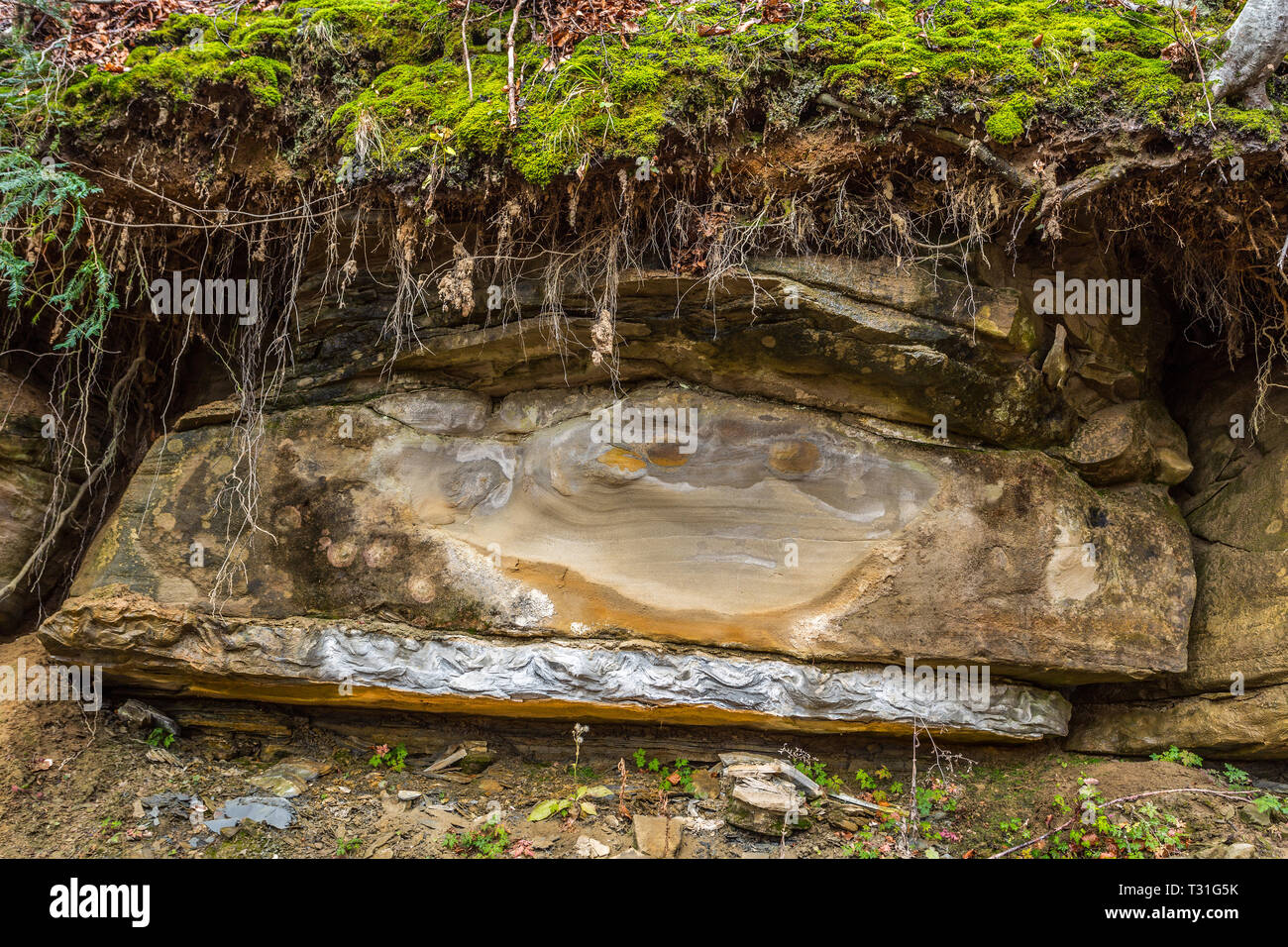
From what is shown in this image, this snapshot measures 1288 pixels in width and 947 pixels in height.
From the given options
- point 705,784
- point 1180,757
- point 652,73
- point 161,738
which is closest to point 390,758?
point 161,738

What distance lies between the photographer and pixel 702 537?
13.2ft

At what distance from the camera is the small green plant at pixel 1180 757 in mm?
3916

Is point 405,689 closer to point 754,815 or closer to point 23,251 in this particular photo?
point 754,815

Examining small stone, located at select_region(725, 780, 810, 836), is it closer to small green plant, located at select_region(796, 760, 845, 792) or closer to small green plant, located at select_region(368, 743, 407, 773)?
small green plant, located at select_region(796, 760, 845, 792)

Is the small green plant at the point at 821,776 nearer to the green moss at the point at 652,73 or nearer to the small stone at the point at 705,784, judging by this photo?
the small stone at the point at 705,784

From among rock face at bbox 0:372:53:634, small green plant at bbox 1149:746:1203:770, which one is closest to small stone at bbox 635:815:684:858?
small green plant at bbox 1149:746:1203:770

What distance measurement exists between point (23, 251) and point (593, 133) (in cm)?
309

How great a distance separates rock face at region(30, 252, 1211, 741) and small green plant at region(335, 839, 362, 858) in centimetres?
69

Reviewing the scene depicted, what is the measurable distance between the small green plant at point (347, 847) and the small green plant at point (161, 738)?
1.28 m

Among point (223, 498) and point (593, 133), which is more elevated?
point (593, 133)

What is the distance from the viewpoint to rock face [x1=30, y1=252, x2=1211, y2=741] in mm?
3891

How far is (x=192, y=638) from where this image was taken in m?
3.91

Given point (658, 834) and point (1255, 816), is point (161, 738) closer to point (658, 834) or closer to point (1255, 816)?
point (658, 834)

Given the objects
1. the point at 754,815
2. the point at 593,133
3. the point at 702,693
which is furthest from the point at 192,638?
the point at 593,133
